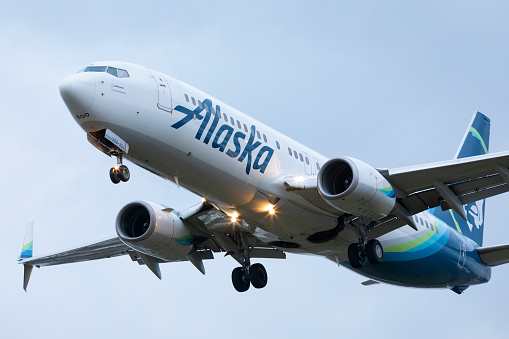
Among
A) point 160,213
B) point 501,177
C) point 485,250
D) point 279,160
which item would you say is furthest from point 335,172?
point 485,250

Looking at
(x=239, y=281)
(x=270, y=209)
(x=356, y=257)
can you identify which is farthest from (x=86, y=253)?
(x=356, y=257)

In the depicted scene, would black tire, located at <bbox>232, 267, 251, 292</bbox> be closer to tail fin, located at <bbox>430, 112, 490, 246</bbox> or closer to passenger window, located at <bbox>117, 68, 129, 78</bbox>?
tail fin, located at <bbox>430, 112, 490, 246</bbox>

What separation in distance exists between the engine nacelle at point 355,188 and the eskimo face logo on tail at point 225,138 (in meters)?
2.11

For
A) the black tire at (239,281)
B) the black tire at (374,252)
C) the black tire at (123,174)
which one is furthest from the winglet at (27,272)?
the black tire at (374,252)

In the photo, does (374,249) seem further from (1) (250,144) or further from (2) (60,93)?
(2) (60,93)

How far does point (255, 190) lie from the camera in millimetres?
27641

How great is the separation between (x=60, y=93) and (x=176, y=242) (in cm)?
868

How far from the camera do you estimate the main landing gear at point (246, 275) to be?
31953 millimetres

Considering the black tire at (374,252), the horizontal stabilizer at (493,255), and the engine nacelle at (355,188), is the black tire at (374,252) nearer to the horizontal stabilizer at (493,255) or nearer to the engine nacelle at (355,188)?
the engine nacelle at (355,188)

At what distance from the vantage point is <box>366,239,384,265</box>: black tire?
2909 cm

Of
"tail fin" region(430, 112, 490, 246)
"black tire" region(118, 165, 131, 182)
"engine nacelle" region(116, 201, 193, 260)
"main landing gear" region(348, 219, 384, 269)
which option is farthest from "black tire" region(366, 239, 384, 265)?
"black tire" region(118, 165, 131, 182)

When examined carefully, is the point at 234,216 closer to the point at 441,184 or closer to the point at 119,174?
the point at 119,174

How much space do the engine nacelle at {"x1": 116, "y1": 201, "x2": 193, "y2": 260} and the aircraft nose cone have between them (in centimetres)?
698

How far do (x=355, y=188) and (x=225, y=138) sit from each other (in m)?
4.32
